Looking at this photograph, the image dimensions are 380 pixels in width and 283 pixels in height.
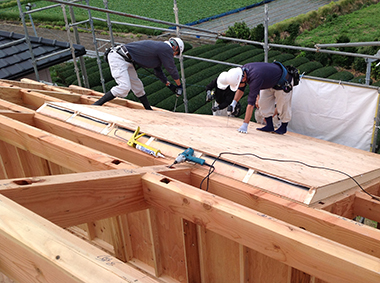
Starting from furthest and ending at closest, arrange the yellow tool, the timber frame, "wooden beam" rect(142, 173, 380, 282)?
1. the yellow tool
2. "wooden beam" rect(142, 173, 380, 282)
3. the timber frame

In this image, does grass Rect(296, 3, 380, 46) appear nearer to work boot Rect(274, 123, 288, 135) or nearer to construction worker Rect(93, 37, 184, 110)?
work boot Rect(274, 123, 288, 135)

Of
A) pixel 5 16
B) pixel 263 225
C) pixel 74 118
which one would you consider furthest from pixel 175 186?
pixel 5 16

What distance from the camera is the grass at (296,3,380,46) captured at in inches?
804

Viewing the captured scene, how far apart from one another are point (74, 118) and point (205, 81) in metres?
9.30

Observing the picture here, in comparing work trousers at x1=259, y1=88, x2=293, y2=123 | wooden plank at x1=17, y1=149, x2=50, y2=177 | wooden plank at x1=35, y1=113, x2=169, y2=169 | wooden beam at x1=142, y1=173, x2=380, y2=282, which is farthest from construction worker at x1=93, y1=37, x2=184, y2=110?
wooden beam at x1=142, y1=173, x2=380, y2=282

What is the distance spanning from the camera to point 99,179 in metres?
1.94

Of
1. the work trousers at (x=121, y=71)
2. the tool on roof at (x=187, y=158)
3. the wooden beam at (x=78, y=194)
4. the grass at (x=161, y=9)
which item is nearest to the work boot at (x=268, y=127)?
the work trousers at (x=121, y=71)

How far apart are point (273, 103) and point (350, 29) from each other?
61.0 feet

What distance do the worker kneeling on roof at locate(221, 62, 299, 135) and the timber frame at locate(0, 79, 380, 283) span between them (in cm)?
203

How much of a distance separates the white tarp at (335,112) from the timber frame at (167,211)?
3229mm

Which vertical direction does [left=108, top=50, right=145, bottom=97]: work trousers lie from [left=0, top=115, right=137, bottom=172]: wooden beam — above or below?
below

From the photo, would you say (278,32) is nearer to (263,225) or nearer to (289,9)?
(289,9)

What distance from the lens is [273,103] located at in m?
6.43

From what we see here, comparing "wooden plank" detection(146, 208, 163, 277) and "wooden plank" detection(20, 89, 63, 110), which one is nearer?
"wooden plank" detection(146, 208, 163, 277)
